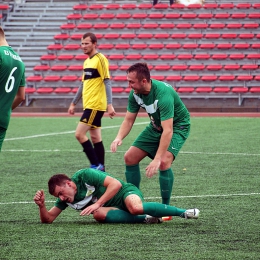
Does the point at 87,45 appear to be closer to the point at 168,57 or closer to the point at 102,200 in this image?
the point at 102,200

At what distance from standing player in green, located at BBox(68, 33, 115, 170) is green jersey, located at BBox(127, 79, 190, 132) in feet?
10.7

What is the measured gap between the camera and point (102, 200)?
5.37 meters

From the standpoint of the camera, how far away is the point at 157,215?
551cm

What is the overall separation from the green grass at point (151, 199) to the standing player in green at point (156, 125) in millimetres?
515

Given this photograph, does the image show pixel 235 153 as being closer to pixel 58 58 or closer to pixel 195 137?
pixel 195 137

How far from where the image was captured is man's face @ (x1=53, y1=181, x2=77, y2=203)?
5.38 meters

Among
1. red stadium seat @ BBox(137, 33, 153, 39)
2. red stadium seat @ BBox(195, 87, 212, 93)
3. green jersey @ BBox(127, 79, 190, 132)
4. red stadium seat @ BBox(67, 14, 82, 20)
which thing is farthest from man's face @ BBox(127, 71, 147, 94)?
red stadium seat @ BBox(67, 14, 82, 20)

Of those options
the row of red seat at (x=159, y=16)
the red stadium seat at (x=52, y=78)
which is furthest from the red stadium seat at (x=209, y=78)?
the red stadium seat at (x=52, y=78)

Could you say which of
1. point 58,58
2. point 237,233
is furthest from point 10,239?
point 58,58

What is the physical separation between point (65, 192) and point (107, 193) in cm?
34

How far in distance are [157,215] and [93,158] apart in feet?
13.1

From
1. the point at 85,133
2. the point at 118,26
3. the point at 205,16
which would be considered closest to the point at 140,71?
the point at 85,133

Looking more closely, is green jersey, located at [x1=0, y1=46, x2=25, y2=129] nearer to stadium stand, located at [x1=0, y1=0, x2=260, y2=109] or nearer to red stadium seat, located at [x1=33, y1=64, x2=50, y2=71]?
stadium stand, located at [x1=0, y1=0, x2=260, y2=109]

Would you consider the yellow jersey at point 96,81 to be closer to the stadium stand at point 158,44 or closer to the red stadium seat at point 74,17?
the stadium stand at point 158,44
